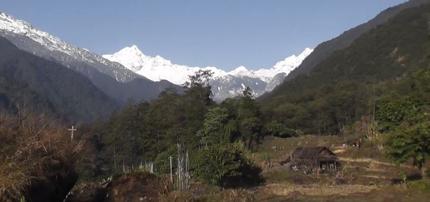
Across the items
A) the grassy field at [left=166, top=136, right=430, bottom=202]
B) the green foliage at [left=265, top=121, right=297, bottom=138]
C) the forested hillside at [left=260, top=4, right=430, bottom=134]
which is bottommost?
the grassy field at [left=166, top=136, right=430, bottom=202]

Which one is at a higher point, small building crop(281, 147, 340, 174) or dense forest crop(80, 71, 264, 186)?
dense forest crop(80, 71, 264, 186)

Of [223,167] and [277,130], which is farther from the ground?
[277,130]

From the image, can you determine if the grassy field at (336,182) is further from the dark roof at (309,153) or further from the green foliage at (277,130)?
the green foliage at (277,130)

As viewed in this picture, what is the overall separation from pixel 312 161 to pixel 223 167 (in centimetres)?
1329

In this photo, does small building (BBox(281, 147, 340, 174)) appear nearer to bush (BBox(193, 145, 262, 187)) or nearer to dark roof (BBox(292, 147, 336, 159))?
dark roof (BBox(292, 147, 336, 159))

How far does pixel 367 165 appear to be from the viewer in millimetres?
49906

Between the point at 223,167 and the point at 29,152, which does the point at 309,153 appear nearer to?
the point at 223,167

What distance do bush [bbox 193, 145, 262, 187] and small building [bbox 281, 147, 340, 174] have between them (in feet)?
25.9

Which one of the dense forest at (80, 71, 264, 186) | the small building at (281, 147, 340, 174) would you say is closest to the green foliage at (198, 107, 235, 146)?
the dense forest at (80, 71, 264, 186)

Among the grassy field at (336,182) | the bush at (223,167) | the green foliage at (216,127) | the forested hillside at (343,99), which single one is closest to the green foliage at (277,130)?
the grassy field at (336,182)

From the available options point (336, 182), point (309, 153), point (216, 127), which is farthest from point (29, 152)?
point (216, 127)

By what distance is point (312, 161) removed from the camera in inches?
2015

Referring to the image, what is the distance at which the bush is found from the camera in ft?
131

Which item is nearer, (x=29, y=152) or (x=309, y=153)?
(x=29, y=152)
